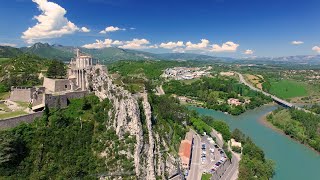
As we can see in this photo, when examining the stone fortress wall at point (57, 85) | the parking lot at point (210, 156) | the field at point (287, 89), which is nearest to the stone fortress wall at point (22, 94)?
the stone fortress wall at point (57, 85)

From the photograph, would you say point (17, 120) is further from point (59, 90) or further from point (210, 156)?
point (210, 156)

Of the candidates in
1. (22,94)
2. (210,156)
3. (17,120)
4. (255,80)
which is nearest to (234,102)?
(255,80)

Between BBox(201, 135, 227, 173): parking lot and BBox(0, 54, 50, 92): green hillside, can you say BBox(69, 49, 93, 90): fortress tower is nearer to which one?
BBox(0, 54, 50, 92): green hillside

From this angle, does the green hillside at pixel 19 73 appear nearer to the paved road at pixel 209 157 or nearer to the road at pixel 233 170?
the paved road at pixel 209 157

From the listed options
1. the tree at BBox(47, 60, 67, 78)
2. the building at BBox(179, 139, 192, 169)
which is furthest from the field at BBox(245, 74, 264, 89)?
the tree at BBox(47, 60, 67, 78)

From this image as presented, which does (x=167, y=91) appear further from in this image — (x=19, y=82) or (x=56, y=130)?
(x=56, y=130)

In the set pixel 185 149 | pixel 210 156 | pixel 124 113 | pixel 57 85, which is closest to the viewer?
pixel 124 113
